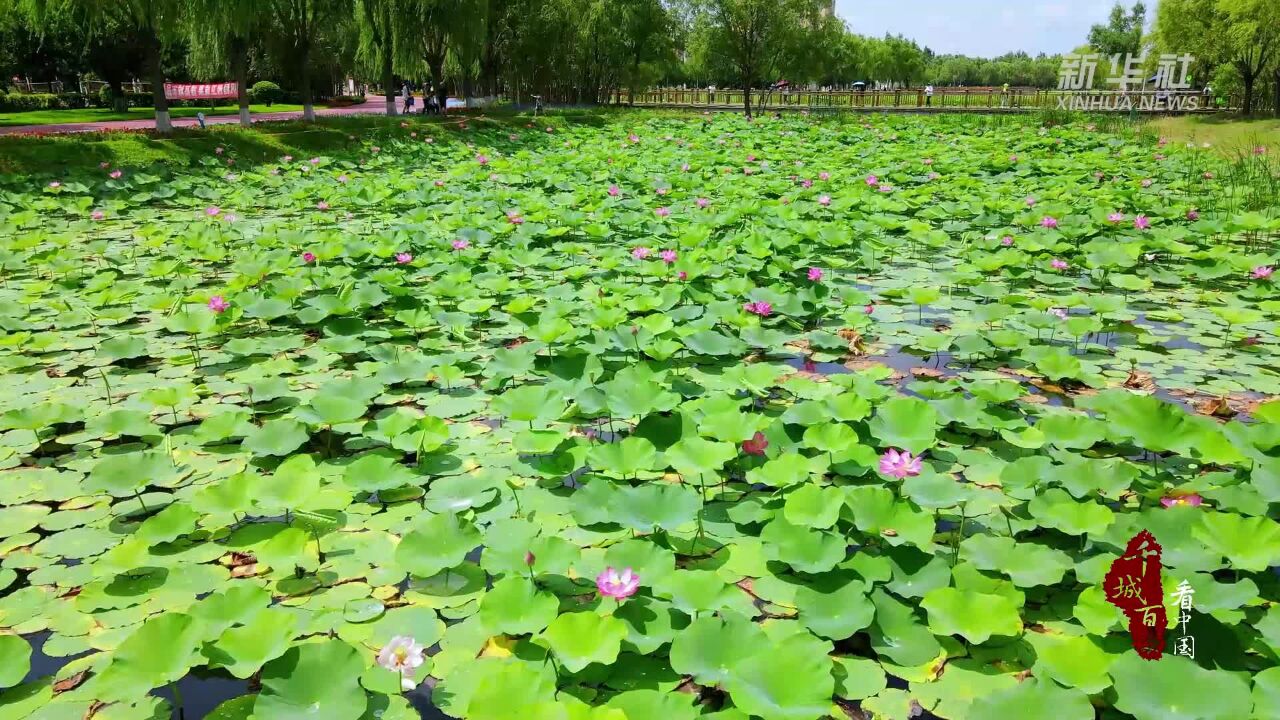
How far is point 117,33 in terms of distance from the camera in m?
23.9

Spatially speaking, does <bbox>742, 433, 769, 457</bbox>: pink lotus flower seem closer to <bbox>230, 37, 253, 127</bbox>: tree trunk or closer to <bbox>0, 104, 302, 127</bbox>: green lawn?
<bbox>230, 37, 253, 127</bbox>: tree trunk

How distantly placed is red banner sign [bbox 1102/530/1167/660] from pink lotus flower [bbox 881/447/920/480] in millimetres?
510

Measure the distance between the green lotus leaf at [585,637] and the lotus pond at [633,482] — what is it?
0.01m

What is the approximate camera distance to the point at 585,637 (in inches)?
56.5

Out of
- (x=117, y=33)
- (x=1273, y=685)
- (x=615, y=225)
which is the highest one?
(x=117, y=33)

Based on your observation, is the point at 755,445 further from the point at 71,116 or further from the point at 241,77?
the point at 71,116

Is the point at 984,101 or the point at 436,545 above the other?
the point at 984,101

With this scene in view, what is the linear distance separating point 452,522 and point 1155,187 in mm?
7971

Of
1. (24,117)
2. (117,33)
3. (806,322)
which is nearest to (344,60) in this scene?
(117,33)

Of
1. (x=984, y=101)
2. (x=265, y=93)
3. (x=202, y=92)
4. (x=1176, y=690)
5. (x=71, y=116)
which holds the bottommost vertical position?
(x=1176, y=690)

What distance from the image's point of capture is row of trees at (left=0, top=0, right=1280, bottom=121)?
11680 mm

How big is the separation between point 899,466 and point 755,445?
45 cm

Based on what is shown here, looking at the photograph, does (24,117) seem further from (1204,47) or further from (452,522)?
(1204,47)

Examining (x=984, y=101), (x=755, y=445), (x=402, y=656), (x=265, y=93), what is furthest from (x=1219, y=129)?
(x=265, y=93)
